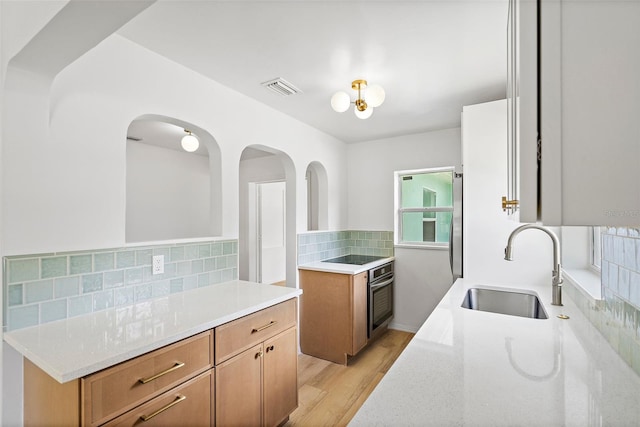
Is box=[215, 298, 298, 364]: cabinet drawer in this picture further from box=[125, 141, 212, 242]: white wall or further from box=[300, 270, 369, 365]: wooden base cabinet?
box=[125, 141, 212, 242]: white wall

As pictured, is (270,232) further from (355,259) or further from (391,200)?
(391,200)

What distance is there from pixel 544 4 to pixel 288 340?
1942 mm

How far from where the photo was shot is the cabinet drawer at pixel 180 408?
3.81ft

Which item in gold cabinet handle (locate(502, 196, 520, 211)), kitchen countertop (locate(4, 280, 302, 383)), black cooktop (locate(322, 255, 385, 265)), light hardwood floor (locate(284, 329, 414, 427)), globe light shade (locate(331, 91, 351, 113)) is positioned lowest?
light hardwood floor (locate(284, 329, 414, 427))

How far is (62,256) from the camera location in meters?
1.45

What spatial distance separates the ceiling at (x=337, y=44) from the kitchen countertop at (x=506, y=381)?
1465 mm

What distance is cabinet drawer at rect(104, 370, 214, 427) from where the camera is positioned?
45.8 inches

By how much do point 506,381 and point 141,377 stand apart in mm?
1261

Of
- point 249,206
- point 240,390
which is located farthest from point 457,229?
point 249,206

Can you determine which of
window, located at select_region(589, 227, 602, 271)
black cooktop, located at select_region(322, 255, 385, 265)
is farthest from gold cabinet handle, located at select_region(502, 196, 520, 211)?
black cooktop, located at select_region(322, 255, 385, 265)

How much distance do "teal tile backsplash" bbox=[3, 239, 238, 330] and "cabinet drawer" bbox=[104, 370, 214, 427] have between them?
625 millimetres

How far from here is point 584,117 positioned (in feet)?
1.60

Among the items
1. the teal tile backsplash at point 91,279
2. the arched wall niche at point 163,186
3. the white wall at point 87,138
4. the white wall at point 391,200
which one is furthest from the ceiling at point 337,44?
the arched wall niche at point 163,186

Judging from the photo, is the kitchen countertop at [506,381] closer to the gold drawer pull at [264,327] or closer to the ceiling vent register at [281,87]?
the gold drawer pull at [264,327]
